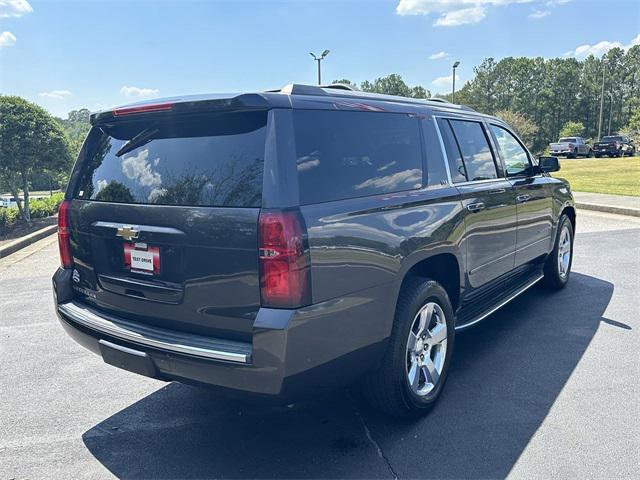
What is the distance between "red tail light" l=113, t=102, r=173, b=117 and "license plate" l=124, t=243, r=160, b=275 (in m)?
0.73

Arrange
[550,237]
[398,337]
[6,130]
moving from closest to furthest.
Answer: [398,337] → [550,237] → [6,130]

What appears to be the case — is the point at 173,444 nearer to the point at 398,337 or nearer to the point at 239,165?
the point at 398,337

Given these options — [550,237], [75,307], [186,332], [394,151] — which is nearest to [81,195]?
[75,307]

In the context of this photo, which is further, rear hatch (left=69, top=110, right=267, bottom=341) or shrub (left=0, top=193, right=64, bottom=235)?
shrub (left=0, top=193, right=64, bottom=235)

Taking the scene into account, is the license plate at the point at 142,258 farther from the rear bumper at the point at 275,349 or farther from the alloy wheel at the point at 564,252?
the alloy wheel at the point at 564,252

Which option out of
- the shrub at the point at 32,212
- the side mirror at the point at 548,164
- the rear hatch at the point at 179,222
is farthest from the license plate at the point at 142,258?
the shrub at the point at 32,212

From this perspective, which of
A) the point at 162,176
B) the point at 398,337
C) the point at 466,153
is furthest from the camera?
the point at 466,153

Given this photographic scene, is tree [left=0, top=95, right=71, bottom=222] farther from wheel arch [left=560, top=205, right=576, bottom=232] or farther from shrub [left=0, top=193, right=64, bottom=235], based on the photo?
wheel arch [left=560, top=205, right=576, bottom=232]

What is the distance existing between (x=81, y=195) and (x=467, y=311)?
2.89m

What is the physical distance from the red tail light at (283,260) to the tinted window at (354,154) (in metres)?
0.18

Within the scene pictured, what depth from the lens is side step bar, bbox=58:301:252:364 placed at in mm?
2430

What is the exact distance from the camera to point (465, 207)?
12.0ft

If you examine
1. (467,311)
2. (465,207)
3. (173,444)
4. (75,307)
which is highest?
(465,207)

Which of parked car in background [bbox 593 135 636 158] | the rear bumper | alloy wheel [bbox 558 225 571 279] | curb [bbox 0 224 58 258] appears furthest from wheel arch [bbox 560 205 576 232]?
parked car in background [bbox 593 135 636 158]
